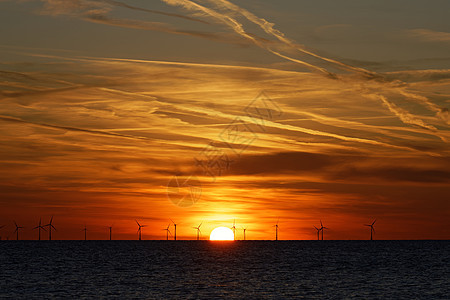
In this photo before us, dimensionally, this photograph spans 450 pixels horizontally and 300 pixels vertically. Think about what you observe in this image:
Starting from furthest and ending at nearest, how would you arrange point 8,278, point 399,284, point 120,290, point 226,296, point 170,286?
point 8,278, point 399,284, point 170,286, point 120,290, point 226,296

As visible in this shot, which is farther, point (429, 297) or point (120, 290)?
point (120, 290)

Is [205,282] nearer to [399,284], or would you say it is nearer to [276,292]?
[276,292]

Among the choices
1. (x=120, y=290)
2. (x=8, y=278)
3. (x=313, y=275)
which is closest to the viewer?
(x=120, y=290)

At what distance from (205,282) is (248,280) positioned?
34.7 feet

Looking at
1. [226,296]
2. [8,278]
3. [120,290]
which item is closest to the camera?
[226,296]

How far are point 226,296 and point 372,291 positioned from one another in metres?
27.9

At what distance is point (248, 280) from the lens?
136 meters

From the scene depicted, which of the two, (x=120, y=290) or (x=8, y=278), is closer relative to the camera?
(x=120, y=290)

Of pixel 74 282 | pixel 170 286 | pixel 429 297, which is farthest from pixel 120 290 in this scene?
pixel 429 297

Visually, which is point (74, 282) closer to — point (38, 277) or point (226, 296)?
point (38, 277)

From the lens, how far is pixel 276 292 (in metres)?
110

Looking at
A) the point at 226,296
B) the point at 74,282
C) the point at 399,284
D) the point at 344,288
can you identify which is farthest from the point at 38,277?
the point at 399,284

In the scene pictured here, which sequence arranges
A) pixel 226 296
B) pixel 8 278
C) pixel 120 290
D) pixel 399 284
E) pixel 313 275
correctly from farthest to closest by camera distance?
pixel 313 275 → pixel 8 278 → pixel 399 284 → pixel 120 290 → pixel 226 296

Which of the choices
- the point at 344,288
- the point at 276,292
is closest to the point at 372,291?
the point at 344,288
